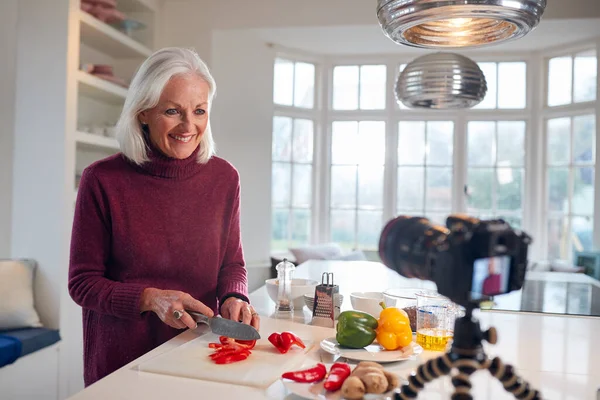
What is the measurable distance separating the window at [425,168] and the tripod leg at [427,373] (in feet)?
16.7

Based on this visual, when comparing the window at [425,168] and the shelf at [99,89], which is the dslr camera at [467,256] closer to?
the shelf at [99,89]

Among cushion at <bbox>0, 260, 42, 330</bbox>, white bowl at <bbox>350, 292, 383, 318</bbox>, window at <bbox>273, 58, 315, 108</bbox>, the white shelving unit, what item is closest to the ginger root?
white bowl at <bbox>350, 292, 383, 318</bbox>

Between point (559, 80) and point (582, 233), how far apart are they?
4.87 ft

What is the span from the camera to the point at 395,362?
1277 millimetres

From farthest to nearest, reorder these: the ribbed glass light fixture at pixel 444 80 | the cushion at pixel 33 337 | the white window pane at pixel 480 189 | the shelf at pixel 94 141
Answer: the white window pane at pixel 480 189 → the shelf at pixel 94 141 → the cushion at pixel 33 337 → the ribbed glass light fixture at pixel 444 80

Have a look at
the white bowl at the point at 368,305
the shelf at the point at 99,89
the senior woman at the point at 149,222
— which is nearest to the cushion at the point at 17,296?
the shelf at the point at 99,89

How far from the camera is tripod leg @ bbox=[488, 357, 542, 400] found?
809mm

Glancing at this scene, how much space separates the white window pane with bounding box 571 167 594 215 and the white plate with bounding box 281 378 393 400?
193 inches

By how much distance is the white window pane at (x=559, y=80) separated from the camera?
17.7ft

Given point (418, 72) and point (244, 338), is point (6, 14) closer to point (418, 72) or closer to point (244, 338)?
point (418, 72)

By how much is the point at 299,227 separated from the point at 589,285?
3.62 metres

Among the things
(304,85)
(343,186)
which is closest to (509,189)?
(343,186)

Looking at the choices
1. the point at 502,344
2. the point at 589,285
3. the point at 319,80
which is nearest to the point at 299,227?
the point at 319,80

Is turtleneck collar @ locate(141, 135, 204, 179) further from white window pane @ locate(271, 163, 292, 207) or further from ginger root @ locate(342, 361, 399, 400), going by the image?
white window pane @ locate(271, 163, 292, 207)
